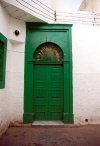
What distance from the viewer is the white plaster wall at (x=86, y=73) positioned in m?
5.15

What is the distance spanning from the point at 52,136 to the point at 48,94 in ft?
5.18

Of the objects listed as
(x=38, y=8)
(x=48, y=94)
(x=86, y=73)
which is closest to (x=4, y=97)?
(x=48, y=94)

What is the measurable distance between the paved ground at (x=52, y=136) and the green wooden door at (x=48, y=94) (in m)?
0.54

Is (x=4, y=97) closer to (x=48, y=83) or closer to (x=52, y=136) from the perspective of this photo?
(x=48, y=83)

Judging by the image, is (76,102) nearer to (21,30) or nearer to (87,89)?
(87,89)

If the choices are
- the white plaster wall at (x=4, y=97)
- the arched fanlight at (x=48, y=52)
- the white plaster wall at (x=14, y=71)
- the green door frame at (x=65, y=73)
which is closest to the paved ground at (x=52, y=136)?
the white plaster wall at (x=4, y=97)

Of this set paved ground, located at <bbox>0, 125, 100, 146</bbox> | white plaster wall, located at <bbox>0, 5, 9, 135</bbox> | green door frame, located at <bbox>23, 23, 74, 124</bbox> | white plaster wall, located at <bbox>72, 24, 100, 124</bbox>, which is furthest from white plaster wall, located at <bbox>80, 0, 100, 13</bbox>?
paved ground, located at <bbox>0, 125, 100, 146</bbox>

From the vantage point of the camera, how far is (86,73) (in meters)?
5.27

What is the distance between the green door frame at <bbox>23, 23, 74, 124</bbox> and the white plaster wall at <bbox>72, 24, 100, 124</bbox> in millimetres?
190

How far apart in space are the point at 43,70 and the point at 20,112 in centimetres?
183

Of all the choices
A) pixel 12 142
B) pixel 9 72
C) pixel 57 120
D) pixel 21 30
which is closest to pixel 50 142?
pixel 12 142

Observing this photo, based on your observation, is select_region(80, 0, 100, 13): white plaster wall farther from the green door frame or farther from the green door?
the green door

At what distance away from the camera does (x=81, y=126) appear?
5.01 m

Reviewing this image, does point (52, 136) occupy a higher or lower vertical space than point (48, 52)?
lower
